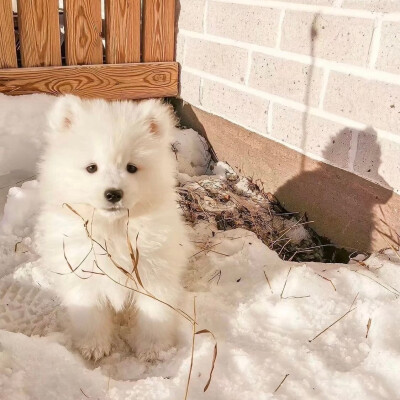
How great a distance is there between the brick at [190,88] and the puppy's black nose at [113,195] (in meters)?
2.34

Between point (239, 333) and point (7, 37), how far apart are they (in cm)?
267

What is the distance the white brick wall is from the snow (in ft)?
2.35

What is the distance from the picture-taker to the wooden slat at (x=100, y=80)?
11.2 ft

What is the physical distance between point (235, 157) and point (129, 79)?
1126mm

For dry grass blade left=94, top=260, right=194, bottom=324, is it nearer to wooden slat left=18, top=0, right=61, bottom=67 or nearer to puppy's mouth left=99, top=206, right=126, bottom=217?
puppy's mouth left=99, top=206, right=126, bottom=217

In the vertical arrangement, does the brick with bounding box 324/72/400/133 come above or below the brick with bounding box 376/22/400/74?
below

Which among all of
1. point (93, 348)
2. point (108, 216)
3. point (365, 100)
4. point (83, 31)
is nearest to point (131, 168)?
point (108, 216)

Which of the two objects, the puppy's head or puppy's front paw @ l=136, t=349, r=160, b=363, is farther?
puppy's front paw @ l=136, t=349, r=160, b=363

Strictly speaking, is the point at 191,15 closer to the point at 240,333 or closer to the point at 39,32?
the point at 39,32

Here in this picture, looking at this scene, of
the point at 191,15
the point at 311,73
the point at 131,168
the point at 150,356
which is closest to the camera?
the point at 131,168

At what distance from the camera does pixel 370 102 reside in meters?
2.59

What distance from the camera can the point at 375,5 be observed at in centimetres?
246

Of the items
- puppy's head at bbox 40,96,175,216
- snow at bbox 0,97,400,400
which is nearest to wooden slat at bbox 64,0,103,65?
snow at bbox 0,97,400,400

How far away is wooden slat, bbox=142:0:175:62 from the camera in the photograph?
154 inches
